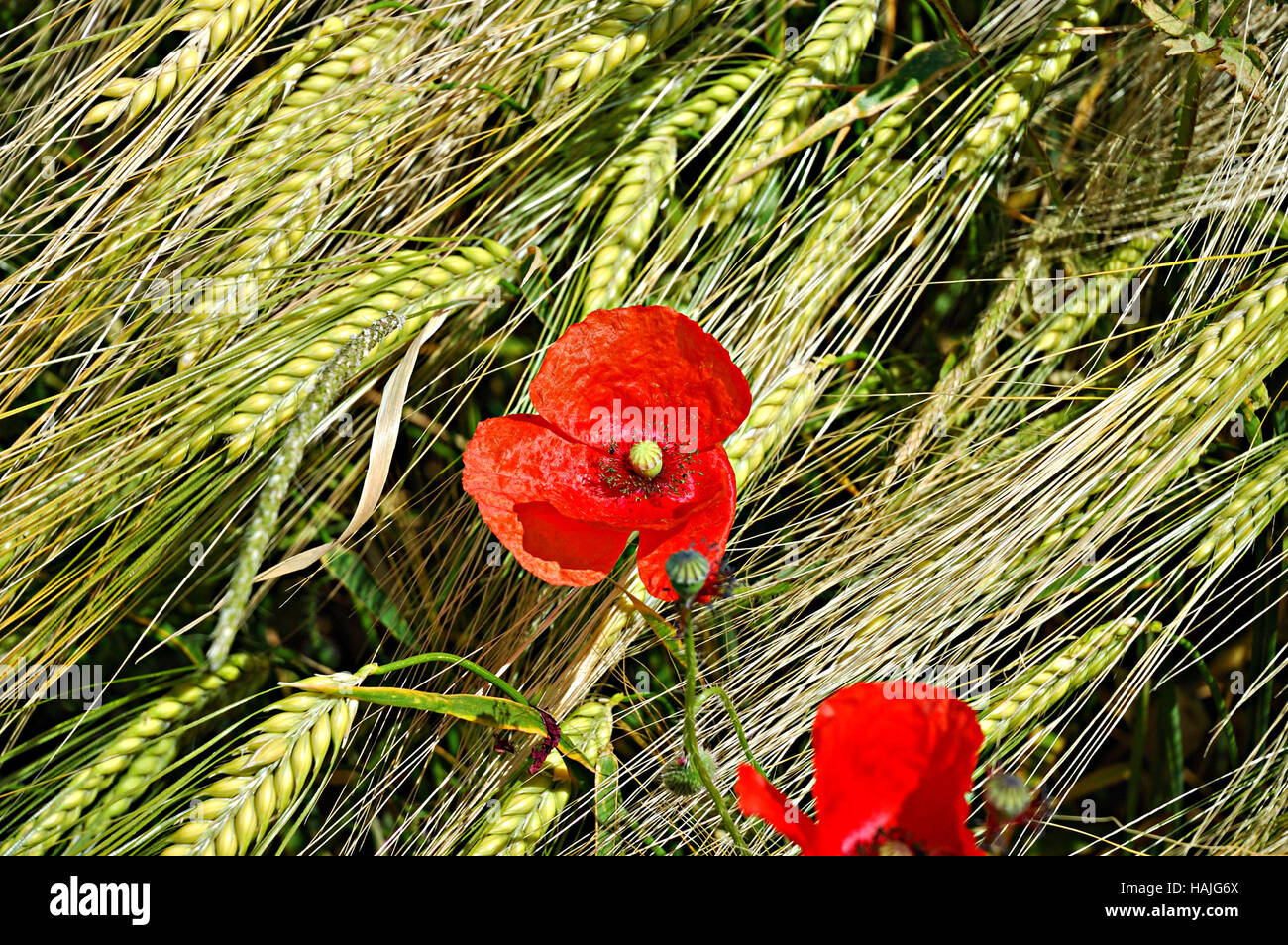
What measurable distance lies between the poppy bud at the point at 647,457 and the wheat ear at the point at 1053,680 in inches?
12.7

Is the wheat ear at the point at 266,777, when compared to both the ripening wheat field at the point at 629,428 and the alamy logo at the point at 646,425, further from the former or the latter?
the alamy logo at the point at 646,425

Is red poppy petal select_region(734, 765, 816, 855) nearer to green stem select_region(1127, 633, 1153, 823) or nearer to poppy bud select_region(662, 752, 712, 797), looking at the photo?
poppy bud select_region(662, 752, 712, 797)

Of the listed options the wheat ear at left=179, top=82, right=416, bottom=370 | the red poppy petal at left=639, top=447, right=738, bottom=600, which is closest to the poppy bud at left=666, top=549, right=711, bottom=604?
the red poppy petal at left=639, top=447, right=738, bottom=600

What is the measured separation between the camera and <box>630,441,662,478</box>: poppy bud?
0.69m

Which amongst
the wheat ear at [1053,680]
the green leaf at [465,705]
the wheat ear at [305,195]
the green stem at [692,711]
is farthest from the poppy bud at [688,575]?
the wheat ear at [305,195]

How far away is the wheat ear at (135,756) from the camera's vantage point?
768mm

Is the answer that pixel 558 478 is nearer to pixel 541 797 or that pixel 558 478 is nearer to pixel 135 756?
pixel 541 797

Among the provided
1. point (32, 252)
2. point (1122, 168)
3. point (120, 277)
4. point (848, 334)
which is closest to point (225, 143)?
point (120, 277)

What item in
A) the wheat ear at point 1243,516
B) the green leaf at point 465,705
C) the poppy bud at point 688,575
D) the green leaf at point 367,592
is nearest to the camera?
the poppy bud at point 688,575

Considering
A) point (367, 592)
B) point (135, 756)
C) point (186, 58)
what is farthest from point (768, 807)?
point (186, 58)

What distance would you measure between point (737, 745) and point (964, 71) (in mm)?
643

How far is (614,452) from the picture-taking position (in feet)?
2.49

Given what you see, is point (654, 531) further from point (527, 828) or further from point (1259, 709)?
point (1259, 709)
